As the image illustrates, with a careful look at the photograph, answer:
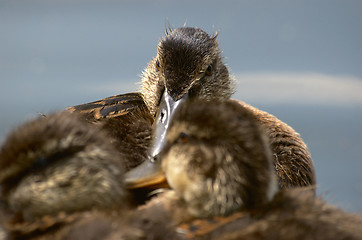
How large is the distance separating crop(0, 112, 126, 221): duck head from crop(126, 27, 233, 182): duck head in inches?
20.4

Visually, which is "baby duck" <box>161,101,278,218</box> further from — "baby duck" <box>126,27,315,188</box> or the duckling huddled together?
"baby duck" <box>126,27,315,188</box>

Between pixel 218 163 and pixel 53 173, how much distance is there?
0.35 metres

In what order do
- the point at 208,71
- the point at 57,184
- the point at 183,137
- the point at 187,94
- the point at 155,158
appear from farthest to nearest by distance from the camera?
the point at 208,71 < the point at 187,94 < the point at 155,158 < the point at 183,137 < the point at 57,184

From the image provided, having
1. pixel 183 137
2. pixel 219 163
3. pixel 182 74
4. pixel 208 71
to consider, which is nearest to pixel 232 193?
pixel 219 163

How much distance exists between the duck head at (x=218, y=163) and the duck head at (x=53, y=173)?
158 millimetres

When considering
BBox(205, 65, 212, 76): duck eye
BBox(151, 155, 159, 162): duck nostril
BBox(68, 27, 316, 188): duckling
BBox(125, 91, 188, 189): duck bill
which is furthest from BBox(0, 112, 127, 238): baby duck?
BBox(205, 65, 212, 76): duck eye

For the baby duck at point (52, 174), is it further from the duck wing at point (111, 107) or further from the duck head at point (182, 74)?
the duck wing at point (111, 107)

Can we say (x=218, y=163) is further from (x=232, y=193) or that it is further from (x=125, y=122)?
(x=125, y=122)

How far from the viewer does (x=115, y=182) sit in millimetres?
946

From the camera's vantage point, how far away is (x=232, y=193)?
0.93 metres

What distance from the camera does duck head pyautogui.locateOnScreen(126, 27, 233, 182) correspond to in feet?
5.33

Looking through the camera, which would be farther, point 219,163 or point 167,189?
point 167,189

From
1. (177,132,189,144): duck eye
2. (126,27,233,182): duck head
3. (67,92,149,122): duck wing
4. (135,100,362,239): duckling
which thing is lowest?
(135,100,362,239): duckling

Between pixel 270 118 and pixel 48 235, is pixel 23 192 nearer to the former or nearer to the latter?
pixel 48 235
